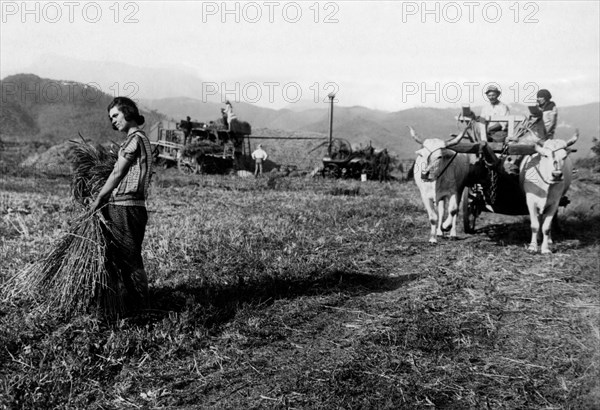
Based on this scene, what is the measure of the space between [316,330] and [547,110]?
5.93m

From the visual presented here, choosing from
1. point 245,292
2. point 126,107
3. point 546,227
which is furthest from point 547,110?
point 126,107

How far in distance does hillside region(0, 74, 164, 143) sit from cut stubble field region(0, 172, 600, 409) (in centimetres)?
4284

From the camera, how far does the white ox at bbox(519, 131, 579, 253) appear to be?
798cm

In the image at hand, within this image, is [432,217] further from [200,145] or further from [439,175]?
[200,145]

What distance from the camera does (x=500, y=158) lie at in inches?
342

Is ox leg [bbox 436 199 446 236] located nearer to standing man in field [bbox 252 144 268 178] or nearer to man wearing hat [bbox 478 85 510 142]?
man wearing hat [bbox 478 85 510 142]

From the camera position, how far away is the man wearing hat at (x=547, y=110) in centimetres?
847

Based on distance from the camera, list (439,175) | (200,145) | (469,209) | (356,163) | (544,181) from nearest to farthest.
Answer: (544,181), (439,175), (469,209), (200,145), (356,163)

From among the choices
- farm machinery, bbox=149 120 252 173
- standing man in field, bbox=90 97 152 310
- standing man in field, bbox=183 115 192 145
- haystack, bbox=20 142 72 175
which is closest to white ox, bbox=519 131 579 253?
standing man in field, bbox=90 97 152 310

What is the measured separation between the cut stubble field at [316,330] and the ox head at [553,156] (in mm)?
1174

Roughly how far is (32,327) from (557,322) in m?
4.51

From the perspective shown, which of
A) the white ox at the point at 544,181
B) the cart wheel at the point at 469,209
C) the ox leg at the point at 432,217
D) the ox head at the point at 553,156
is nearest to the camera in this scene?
the ox head at the point at 553,156

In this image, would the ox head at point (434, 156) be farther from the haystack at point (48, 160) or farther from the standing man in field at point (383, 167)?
the haystack at point (48, 160)

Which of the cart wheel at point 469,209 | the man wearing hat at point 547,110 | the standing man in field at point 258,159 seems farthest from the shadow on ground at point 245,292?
the standing man in field at point 258,159
